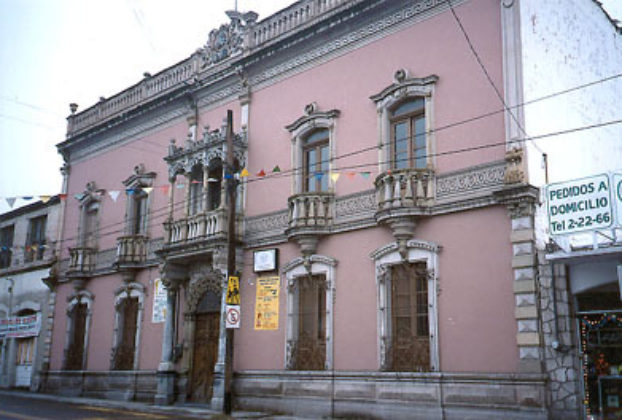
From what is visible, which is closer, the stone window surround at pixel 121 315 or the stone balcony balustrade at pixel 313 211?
the stone balcony balustrade at pixel 313 211

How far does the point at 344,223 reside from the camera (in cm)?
1722

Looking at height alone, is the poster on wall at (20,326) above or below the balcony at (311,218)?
below

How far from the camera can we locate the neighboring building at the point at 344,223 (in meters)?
14.0

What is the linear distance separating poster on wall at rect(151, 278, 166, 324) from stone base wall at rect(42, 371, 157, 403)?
1.79 m

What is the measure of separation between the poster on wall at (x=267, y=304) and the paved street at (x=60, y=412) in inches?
118

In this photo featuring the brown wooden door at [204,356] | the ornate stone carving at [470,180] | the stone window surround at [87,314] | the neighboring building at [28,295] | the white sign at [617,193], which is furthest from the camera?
the neighboring building at [28,295]

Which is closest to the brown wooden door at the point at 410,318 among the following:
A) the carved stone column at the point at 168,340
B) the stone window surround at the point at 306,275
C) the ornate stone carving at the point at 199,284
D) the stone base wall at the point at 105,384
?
the stone window surround at the point at 306,275

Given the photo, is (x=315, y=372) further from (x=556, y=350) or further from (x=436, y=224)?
(x=556, y=350)

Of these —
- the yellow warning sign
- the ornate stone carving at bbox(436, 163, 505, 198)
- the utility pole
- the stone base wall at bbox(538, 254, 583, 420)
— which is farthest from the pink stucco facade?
the yellow warning sign

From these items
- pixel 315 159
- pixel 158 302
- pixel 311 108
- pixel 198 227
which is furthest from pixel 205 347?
pixel 311 108

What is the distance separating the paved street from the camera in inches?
653

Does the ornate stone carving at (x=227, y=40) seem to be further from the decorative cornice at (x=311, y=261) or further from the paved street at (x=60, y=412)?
the paved street at (x=60, y=412)

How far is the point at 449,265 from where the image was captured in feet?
48.9

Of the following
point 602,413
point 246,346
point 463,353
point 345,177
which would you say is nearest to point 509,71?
point 345,177
